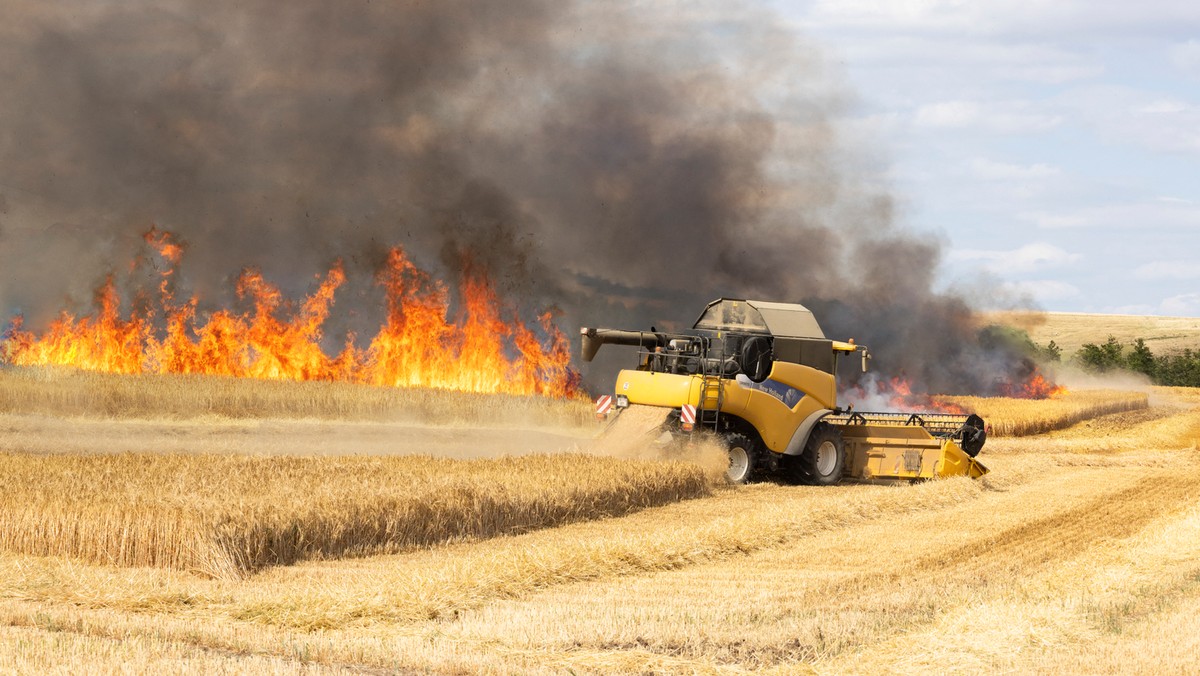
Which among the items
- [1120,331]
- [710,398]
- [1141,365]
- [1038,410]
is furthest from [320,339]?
[1120,331]

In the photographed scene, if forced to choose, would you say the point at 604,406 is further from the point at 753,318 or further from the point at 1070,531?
the point at 1070,531

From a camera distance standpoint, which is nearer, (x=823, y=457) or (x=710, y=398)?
(x=710, y=398)

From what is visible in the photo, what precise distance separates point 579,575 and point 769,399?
31.3 ft

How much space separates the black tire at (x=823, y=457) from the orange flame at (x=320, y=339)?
1619 centimetres

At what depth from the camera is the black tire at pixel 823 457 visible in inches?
829

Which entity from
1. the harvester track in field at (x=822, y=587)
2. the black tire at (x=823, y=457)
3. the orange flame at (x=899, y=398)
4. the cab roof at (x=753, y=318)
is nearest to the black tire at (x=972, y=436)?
the black tire at (x=823, y=457)

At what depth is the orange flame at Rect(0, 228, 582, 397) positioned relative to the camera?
33469 mm

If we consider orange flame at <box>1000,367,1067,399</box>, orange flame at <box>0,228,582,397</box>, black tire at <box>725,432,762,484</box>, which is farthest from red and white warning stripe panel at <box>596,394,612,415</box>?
orange flame at <box>1000,367,1067,399</box>

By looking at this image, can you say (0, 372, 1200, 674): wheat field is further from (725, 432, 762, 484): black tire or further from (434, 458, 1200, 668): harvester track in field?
(725, 432, 762, 484): black tire

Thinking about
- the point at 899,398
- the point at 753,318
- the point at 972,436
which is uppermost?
the point at 753,318

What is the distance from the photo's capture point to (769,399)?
67.4ft

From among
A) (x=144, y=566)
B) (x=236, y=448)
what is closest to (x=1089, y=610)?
(x=144, y=566)

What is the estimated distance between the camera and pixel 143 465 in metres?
16.0

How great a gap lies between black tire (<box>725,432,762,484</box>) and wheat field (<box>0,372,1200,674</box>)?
2.99 ft
